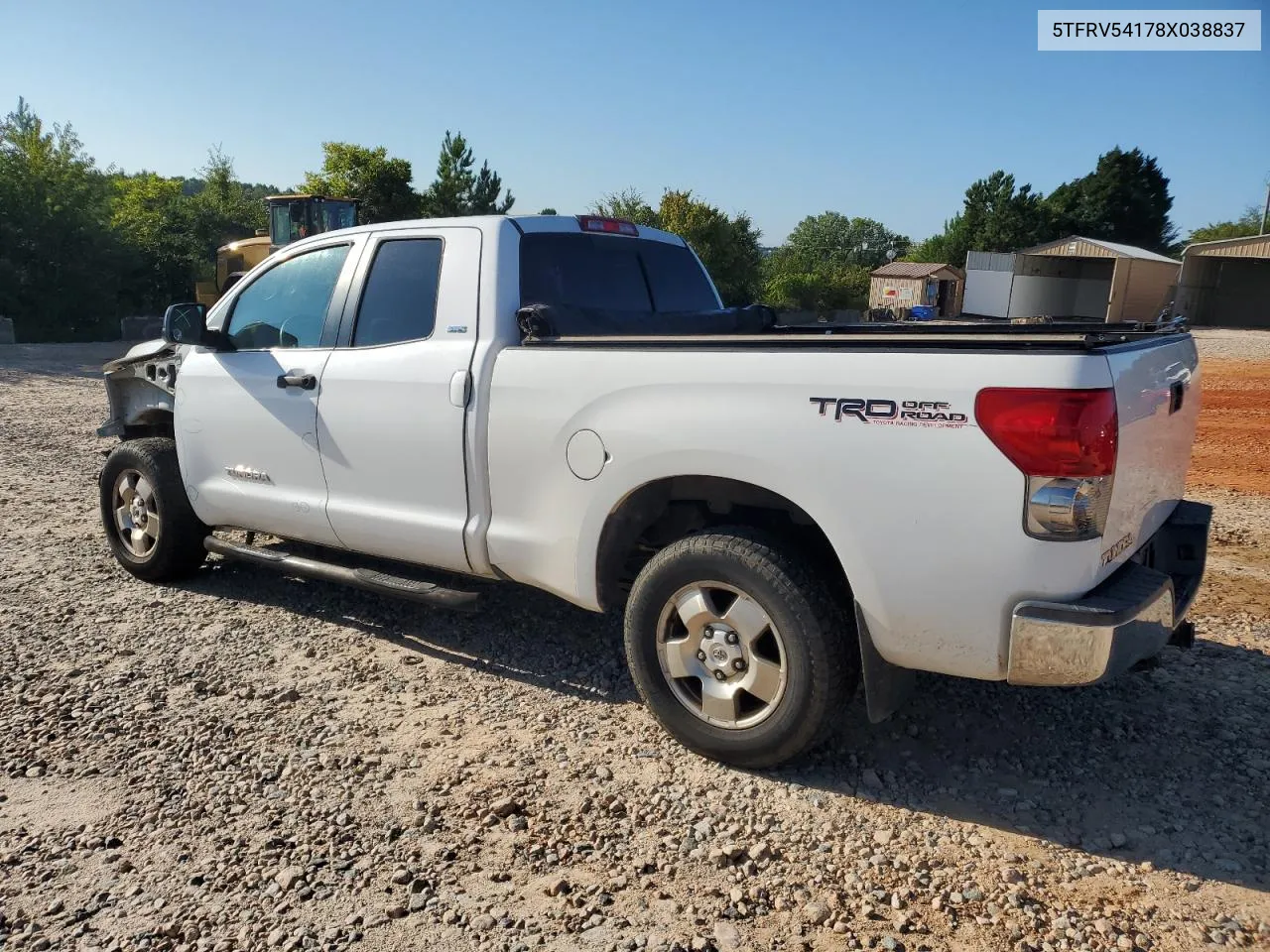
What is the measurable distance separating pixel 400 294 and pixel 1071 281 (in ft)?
163

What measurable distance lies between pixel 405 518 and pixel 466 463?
48 centimetres

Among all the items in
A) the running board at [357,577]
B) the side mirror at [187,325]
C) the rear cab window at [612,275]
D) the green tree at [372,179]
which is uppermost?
the green tree at [372,179]

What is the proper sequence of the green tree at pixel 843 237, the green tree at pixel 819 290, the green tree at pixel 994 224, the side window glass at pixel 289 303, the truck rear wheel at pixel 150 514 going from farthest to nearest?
the green tree at pixel 843 237, the green tree at pixel 994 224, the green tree at pixel 819 290, the truck rear wheel at pixel 150 514, the side window glass at pixel 289 303

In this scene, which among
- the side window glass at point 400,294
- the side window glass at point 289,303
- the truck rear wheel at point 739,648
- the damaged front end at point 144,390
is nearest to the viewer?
the truck rear wheel at point 739,648

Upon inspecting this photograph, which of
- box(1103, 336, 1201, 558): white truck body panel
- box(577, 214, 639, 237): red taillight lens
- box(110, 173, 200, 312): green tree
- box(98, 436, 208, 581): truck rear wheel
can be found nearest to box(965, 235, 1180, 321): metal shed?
box(110, 173, 200, 312): green tree

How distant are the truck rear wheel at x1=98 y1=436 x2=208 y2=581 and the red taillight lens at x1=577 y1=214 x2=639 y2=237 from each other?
2780mm

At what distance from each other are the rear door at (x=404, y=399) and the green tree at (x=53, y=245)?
25.4 meters

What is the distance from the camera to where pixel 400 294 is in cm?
440

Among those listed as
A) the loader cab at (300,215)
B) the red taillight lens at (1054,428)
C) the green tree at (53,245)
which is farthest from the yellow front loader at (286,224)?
the red taillight lens at (1054,428)

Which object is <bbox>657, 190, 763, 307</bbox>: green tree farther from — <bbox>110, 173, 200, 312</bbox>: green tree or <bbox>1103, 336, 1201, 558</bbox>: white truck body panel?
<bbox>1103, 336, 1201, 558</bbox>: white truck body panel

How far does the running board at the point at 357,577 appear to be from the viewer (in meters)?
4.12

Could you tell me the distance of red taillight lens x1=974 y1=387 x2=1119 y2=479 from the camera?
8.66 ft

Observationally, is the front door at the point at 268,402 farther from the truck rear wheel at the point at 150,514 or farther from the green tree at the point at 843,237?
the green tree at the point at 843,237

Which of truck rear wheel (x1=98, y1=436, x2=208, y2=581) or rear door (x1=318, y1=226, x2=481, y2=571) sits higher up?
rear door (x1=318, y1=226, x2=481, y2=571)
